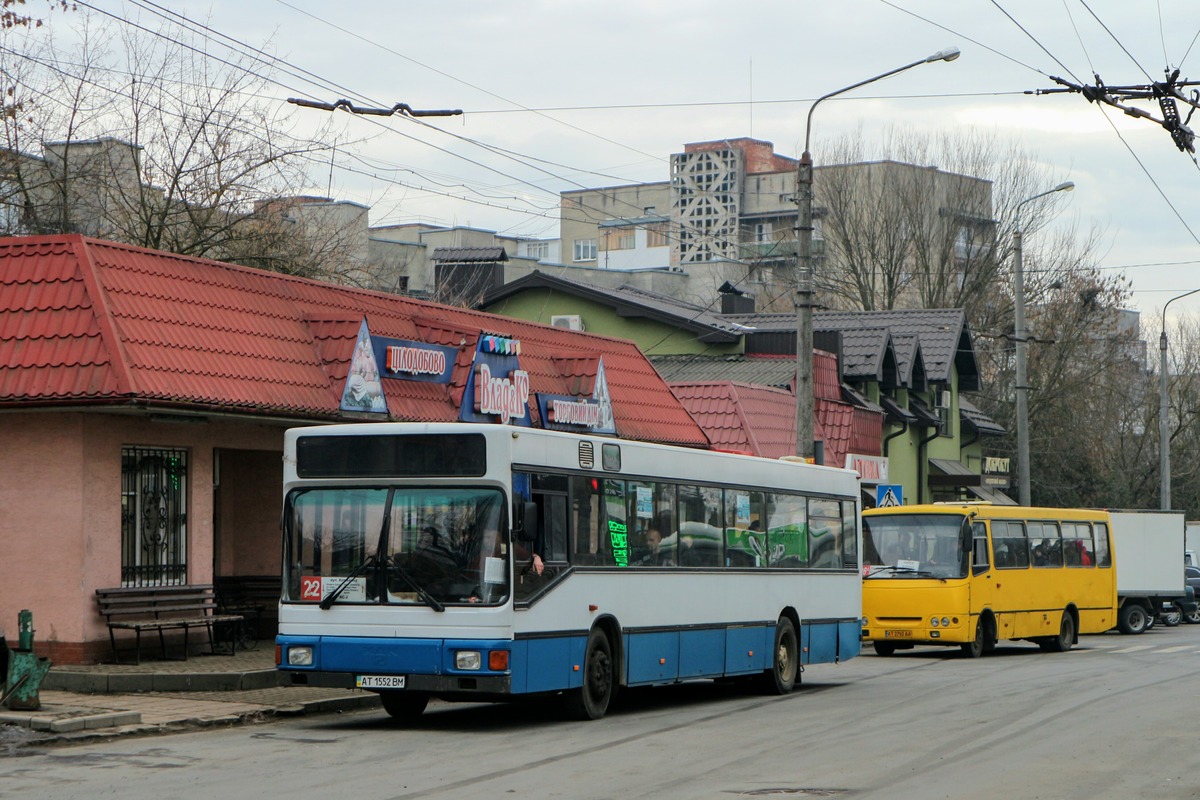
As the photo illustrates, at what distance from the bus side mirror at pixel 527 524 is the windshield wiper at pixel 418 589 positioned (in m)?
0.91

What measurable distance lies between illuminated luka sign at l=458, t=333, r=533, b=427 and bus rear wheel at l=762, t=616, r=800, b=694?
5672 millimetres

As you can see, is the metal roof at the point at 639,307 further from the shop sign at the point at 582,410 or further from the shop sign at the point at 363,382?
the shop sign at the point at 363,382

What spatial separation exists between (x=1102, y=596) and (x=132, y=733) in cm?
2323

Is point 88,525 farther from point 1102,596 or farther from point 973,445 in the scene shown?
point 973,445

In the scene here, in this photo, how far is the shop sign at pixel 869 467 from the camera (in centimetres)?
3825

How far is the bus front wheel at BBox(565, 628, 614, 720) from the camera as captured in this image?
15586mm

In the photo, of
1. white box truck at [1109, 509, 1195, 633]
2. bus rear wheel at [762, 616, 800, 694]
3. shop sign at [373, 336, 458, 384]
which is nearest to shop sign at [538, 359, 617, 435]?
shop sign at [373, 336, 458, 384]

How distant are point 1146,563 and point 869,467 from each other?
7.24 m

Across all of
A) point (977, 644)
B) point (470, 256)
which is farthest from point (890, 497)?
point (470, 256)

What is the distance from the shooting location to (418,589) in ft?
47.1

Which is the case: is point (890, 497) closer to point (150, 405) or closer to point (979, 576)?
point (979, 576)

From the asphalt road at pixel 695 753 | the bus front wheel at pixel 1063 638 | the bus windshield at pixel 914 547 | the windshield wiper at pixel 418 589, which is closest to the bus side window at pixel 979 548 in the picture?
the bus windshield at pixel 914 547

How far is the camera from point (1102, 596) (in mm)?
Result: 32406

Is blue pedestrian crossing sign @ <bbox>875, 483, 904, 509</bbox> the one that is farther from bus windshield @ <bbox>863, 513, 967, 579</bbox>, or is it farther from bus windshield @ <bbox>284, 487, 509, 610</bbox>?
bus windshield @ <bbox>284, 487, 509, 610</bbox>
